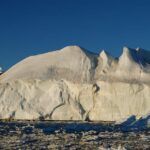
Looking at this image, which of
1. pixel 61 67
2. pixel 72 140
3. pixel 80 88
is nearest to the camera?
pixel 72 140

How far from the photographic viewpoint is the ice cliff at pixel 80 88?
3450 cm

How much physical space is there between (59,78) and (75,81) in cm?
129

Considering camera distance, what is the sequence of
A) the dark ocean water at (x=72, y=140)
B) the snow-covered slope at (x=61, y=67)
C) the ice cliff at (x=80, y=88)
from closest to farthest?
the dark ocean water at (x=72, y=140), the ice cliff at (x=80, y=88), the snow-covered slope at (x=61, y=67)

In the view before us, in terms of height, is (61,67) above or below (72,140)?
above

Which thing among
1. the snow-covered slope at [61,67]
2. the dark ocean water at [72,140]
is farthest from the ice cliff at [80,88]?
the dark ocean water at [72,140]

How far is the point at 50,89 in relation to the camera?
120ft

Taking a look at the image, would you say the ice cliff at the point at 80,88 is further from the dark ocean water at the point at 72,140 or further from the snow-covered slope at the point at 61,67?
the dark ocean water at the point at 72,140

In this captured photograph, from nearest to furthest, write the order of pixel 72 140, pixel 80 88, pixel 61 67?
pixel 72 140 → pixel 80 88 → pixel 61 67

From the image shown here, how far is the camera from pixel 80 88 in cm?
3566

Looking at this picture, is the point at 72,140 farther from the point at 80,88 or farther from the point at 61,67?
the point at 61,67

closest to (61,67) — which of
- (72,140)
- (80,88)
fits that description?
(80,88)

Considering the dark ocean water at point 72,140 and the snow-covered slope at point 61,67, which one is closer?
the dark ocean water at point 72,140

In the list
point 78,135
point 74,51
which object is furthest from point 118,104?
point 78,135

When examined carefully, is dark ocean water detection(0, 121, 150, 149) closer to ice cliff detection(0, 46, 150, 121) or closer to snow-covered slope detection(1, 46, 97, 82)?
ice cliff detection(0, 46, 150, 121)
